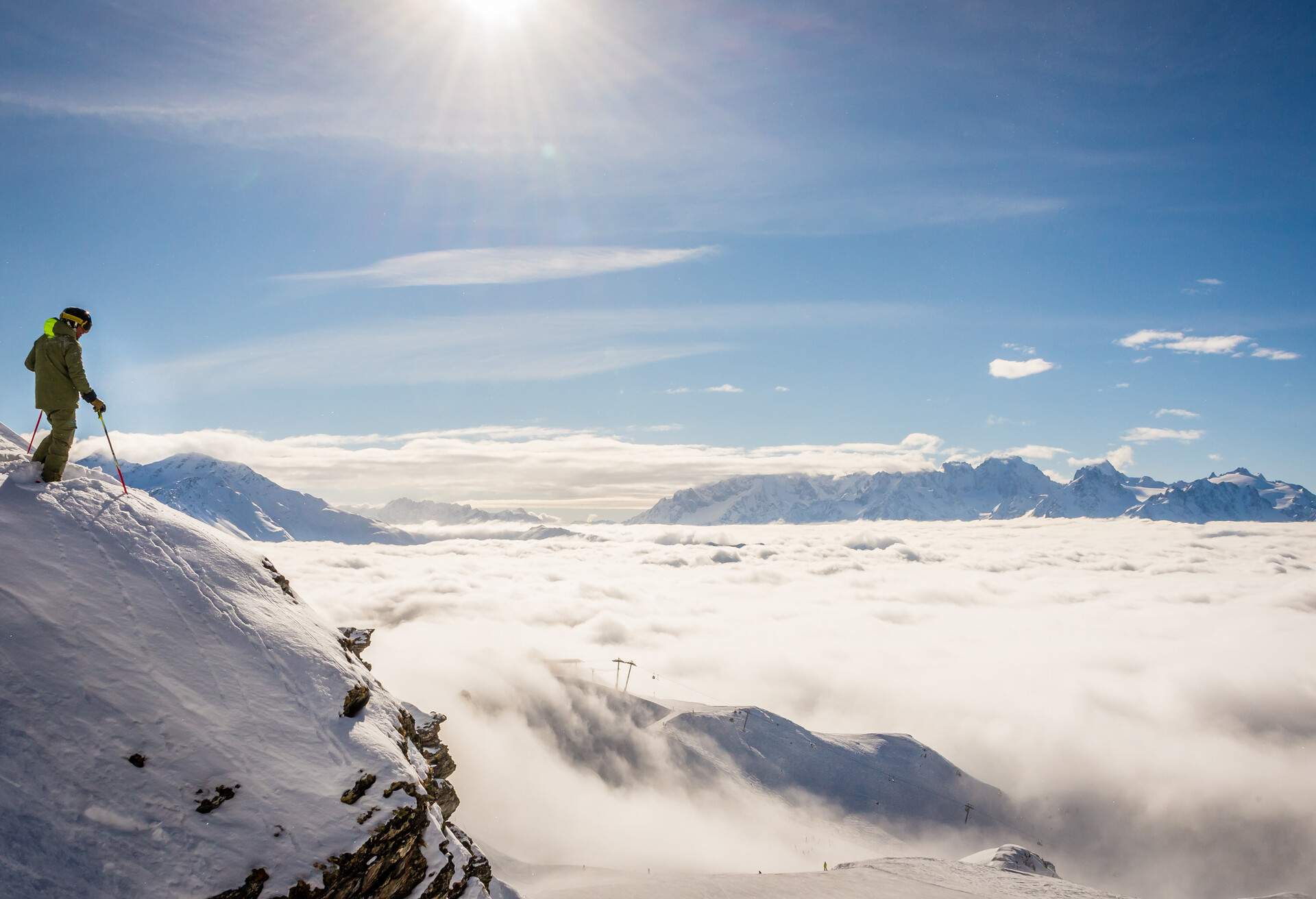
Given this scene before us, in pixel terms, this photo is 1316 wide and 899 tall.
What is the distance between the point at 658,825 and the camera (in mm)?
75375

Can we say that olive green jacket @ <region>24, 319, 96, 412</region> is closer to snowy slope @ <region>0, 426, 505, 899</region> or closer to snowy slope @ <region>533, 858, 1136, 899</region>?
snowy slope @ <region>0, 426, 505, 899</region>

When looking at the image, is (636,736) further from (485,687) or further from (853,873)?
(853,873)

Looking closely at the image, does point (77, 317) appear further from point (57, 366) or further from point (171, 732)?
point (171, 732)

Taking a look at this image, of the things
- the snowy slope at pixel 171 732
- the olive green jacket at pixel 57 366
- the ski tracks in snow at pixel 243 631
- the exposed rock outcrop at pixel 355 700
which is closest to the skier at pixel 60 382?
the olive green jacket at pixel 57 366

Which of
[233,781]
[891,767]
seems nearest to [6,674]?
[233,781]

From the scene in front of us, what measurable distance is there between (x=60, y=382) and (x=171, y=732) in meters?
9.60

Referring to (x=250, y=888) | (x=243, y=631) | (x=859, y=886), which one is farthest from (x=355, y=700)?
(x=859, y=886)

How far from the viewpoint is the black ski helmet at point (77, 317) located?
16.3 metres

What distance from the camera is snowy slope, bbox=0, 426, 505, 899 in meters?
11.9

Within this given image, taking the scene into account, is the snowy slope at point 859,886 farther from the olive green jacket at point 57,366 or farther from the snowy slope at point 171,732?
the olive green jacket at point 57,366

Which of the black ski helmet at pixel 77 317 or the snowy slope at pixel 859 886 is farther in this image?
the snowy slope at pixel 859 886

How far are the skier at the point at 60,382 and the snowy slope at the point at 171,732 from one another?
0.74 metres

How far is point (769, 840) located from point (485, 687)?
5110 cm

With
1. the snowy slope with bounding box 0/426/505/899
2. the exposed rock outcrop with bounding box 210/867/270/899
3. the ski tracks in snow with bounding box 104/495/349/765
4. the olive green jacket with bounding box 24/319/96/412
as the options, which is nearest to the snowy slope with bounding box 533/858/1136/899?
the snowy slope with bounding box 0/426/505/899
